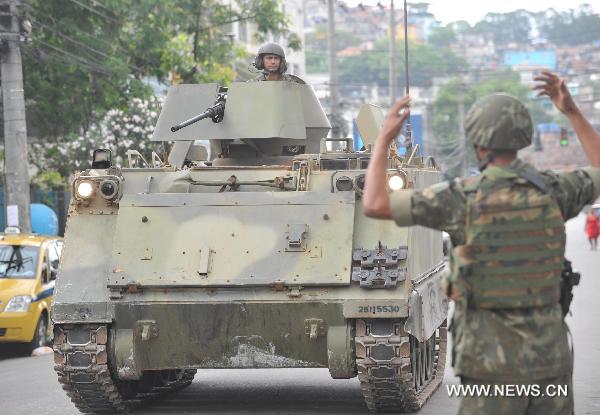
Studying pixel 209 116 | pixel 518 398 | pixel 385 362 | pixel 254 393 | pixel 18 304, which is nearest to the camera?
pixel 518 398

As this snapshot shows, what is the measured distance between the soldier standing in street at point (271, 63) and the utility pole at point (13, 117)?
9.34m

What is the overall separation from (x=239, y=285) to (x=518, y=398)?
4.99 metres

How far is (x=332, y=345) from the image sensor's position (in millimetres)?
9883

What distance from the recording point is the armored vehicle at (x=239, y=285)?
32.6 feet

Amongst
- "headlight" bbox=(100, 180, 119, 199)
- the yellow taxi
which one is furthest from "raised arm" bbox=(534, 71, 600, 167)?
the yellow taxi

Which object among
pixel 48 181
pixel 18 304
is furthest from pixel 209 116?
pixel 48 181

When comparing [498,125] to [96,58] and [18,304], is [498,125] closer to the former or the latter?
[18,304]

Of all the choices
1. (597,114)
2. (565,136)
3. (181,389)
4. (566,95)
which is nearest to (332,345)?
(181,389)

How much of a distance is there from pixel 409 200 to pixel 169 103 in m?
7.37

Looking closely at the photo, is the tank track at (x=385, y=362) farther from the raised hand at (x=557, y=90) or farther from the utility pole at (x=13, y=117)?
the utility pole at (x=13, y=117)

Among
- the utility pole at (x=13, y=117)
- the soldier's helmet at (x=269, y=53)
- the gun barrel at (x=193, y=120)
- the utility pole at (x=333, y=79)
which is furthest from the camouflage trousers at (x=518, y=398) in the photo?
the utility pole at (x=333, y=79)

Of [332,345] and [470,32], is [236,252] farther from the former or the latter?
[470,32]

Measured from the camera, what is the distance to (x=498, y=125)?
5.47 m

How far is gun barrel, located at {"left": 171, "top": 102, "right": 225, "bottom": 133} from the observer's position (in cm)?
1195
